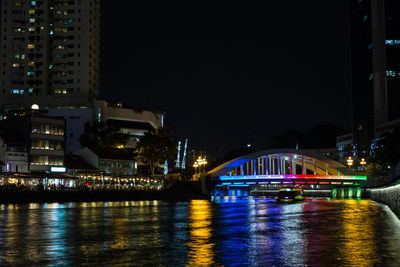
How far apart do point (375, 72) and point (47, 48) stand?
105 meters

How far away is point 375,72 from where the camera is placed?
174750mm

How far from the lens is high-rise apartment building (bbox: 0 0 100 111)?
160 m

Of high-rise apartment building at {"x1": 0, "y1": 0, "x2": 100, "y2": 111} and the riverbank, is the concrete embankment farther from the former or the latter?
high-rise apartment building at {"x1": 0, "y1": 0, "x2": 100, "y2": 111}

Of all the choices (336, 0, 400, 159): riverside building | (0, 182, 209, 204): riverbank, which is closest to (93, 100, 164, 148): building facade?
(0, 182, 209, 204): riverbank

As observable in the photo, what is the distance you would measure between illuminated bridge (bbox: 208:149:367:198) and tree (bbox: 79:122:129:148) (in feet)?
91.7

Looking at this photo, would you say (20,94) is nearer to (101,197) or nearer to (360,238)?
(101,197)

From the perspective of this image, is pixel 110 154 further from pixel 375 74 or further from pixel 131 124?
pixel 375 74

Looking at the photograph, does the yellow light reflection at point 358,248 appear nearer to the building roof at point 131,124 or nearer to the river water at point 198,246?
the river water at point 198,246

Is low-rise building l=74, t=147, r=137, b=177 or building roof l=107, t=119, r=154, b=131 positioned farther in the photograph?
building roof l=107, t=119, r=154, b=131

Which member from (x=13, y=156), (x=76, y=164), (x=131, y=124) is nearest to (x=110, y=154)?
(x=76, y=164)

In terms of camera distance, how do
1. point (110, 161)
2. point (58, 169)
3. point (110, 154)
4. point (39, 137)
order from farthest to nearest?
1. point (110, 154)
2. point (110, 161)
3. point (58, 169)
4. point (39, 137)

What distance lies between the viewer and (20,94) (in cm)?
15912

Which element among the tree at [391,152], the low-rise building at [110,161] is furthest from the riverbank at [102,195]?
the tree at [391,152]

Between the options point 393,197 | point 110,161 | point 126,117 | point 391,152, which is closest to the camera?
point 393,197
